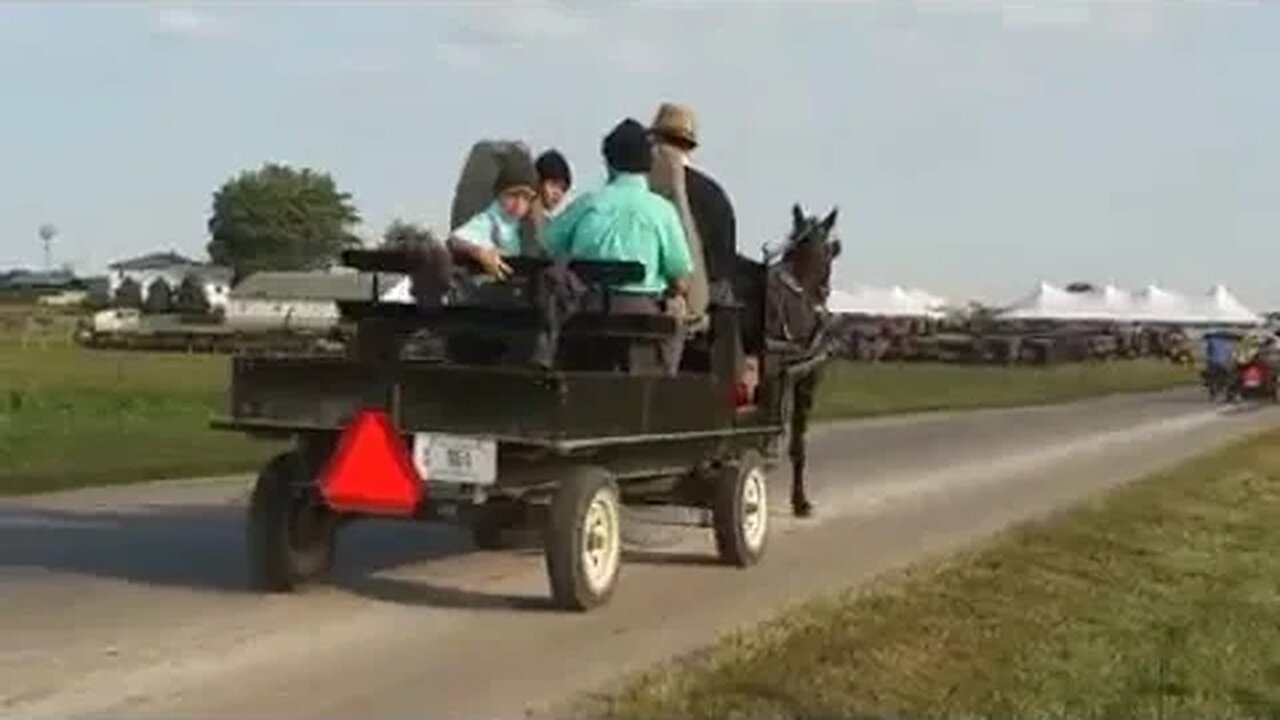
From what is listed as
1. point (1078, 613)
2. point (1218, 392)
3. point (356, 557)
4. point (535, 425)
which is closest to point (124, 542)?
point (356, 557)

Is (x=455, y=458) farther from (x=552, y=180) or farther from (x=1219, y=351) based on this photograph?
(x=1219, y=351)

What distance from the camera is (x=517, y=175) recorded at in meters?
14.0

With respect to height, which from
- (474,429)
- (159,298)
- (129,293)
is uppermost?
(129,293)

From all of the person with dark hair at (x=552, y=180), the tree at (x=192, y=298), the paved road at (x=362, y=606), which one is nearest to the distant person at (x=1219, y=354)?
the paved road at (x=362, y=606)

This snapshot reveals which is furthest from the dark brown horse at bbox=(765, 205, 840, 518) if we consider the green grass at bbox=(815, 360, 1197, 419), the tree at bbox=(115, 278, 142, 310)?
the tree at bbox=(115, 278, 142, 310)

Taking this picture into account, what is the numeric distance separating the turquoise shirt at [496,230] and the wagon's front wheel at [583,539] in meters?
1.94

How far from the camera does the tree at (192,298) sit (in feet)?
395

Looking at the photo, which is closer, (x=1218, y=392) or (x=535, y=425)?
(x=535, y=425)

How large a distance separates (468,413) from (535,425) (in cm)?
38

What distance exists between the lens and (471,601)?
41.8 feet

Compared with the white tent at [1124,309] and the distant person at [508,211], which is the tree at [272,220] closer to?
the white tent at [1124,309]

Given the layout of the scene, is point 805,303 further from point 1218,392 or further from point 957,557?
point 1218,392

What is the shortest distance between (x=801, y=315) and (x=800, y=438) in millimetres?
960

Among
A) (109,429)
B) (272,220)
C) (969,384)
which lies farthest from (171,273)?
(109,429)
